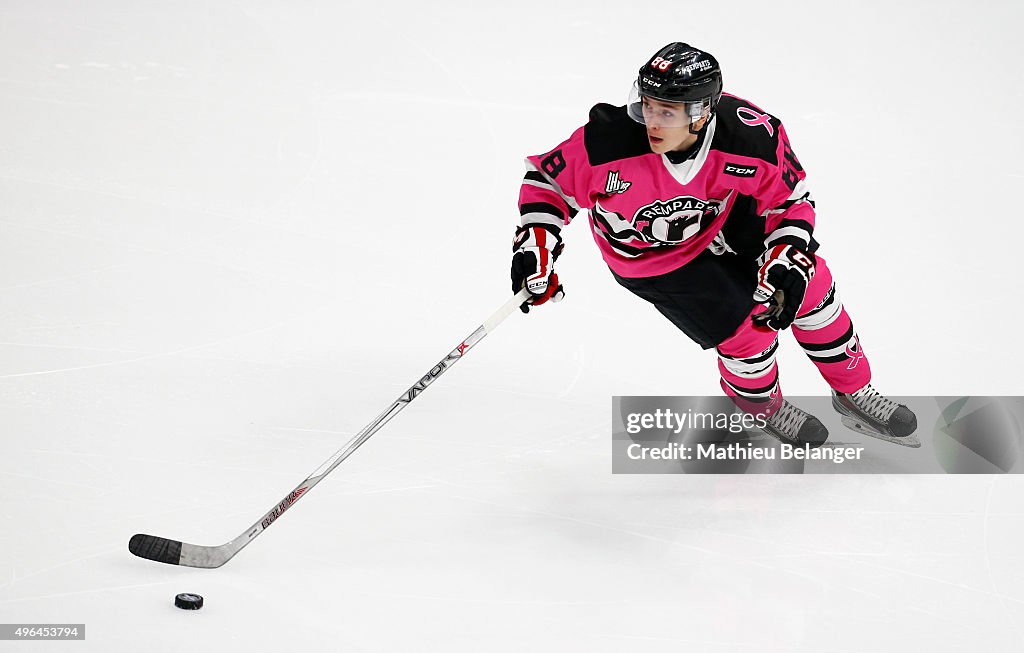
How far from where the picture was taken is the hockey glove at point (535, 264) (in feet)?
9.58

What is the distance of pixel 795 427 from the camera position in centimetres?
342

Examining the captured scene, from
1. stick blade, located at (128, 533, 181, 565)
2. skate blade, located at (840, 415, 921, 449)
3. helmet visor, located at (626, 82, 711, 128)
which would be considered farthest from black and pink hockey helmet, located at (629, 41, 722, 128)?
stick blade, located at (128, 533, 181, 565)

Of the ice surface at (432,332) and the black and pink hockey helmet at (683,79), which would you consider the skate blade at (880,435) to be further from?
the black and pink hockey helmet at (683,79)

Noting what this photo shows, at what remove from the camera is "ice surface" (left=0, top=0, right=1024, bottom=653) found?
2602 mm

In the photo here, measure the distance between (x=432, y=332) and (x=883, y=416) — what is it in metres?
1.54

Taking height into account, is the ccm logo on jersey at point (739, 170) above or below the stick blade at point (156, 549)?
above

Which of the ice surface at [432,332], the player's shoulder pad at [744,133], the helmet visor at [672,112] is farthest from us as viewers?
the player's shoulder pad at [744,133]

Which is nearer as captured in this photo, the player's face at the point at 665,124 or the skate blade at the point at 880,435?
the player's face at the point at 665,124

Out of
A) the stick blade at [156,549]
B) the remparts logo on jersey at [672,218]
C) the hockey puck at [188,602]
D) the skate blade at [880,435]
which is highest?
the remparts logo on jersey at [672,218]

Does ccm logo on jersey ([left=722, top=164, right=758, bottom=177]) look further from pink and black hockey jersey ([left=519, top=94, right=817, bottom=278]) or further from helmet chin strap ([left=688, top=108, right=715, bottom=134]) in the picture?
helmet chin strap ([left=688, top=108, right=715, bottom=134])

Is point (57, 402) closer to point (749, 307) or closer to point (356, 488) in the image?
point (356, 488)

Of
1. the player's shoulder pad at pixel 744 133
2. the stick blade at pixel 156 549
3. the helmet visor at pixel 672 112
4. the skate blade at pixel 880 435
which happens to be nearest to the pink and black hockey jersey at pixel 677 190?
the player's shoulder pad at pixel 744 133

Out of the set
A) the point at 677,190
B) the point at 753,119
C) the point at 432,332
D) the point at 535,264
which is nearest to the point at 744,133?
the point at 753,119

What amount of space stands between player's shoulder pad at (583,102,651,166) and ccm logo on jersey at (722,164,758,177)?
0.20 metres
